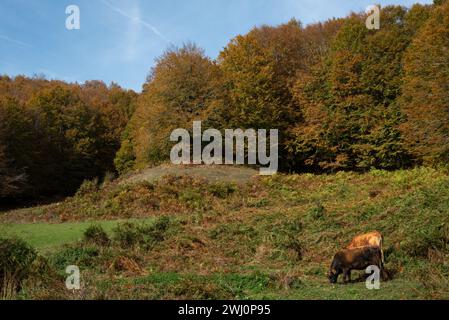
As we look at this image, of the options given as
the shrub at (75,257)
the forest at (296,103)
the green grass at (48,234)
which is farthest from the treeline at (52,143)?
the shrub at (75,257)

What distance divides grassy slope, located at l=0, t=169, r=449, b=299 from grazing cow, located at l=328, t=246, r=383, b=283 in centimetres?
47

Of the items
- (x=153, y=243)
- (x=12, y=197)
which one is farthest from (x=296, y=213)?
(x=12, y=197)

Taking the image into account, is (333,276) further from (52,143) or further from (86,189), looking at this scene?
(52,143)

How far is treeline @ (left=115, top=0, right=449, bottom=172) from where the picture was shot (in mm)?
37438

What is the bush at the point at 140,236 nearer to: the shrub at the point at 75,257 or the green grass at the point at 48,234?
the shrub at the point at 75,257

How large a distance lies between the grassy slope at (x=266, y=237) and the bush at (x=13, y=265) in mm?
1485

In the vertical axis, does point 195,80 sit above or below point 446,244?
above

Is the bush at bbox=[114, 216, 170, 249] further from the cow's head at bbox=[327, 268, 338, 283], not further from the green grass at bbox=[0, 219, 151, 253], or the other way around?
the cow's head at bbox=[327, 268, 338, 283]

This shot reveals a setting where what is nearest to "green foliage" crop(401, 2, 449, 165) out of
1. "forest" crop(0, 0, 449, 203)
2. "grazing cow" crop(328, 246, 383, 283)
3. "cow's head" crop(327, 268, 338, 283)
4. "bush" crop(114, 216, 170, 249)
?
"forest" crop(0, 0, 449, 203)

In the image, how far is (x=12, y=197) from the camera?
147ft

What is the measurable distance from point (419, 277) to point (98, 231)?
10709 millimetres

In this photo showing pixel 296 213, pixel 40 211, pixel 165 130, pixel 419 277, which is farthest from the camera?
pixel 165 130
